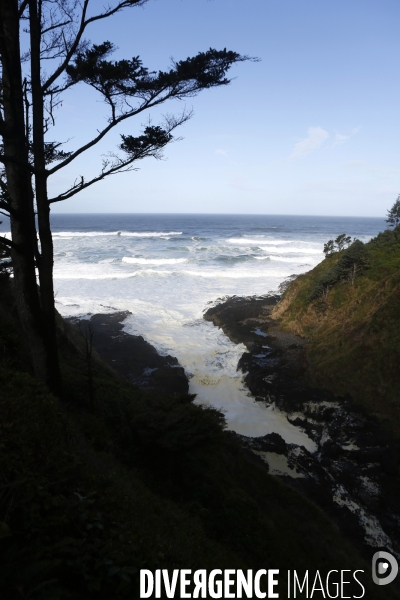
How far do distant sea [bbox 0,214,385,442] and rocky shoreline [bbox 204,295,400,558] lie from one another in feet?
2.90

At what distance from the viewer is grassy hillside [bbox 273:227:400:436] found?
15547 mm

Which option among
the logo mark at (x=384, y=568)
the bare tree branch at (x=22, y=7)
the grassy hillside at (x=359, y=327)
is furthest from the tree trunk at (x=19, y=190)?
the grassy hillside at (x=359, y=327)

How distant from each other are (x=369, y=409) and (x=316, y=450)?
11.5 ft

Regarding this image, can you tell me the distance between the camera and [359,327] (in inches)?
750

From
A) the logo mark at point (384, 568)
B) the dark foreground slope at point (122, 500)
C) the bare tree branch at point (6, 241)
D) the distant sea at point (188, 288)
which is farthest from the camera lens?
the distant sea at point (188, 288)

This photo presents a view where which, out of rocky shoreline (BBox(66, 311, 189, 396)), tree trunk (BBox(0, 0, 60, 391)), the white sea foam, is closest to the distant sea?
the white sea foam

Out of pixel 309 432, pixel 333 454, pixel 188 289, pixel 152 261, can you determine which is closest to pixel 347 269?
pixel 309 432

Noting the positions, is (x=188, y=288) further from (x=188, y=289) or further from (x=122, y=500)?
(x=122, y=500)

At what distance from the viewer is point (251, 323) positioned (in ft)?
85.5

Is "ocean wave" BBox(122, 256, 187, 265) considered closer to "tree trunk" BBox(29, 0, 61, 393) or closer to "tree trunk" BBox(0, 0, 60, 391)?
"tree trunk" BBox(29, 0, 61, 393)

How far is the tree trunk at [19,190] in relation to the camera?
17.0ft

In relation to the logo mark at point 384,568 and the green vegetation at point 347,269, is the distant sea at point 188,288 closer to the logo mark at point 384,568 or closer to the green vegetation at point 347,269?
the logo mark at point 384,568

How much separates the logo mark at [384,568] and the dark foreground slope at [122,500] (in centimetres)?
49

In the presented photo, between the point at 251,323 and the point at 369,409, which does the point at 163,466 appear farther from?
the point at 251,323
